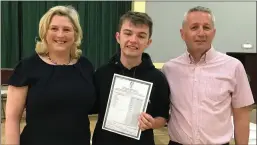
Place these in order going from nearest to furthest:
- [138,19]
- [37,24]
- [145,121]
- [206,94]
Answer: [145,121] < [138,19] < [206,94] < [37,24]

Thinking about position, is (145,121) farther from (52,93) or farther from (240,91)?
(240,91)

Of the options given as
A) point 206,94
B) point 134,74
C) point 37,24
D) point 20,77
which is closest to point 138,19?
point 134,74

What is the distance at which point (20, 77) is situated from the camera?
1.82 metres

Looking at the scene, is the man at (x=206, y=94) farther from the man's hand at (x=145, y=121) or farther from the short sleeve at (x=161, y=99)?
the man's hand at (x=145, y=121)

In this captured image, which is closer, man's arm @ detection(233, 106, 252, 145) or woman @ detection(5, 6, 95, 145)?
woman @ detection(5, 6, 95, 145)

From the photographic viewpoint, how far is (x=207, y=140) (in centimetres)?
200

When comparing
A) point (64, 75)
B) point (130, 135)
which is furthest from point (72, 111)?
point (130, 135)

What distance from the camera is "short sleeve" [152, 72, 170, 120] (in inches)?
77.9

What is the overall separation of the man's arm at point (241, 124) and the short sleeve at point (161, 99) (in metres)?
0.48

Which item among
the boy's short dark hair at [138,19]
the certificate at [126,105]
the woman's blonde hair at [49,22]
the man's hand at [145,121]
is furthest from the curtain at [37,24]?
the man's hand at [145,121]

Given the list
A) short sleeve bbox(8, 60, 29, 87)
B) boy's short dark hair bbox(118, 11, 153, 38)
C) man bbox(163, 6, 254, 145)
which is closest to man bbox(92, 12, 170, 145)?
boy's short dark hair bbox(118, 11, 153, 38)

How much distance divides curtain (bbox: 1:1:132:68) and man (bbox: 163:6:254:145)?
7.74 metres

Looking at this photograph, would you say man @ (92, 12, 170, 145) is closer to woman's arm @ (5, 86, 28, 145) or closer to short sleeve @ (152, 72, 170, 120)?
short sleeve @ (152, 72, 170, 120)

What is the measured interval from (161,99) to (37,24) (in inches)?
322
